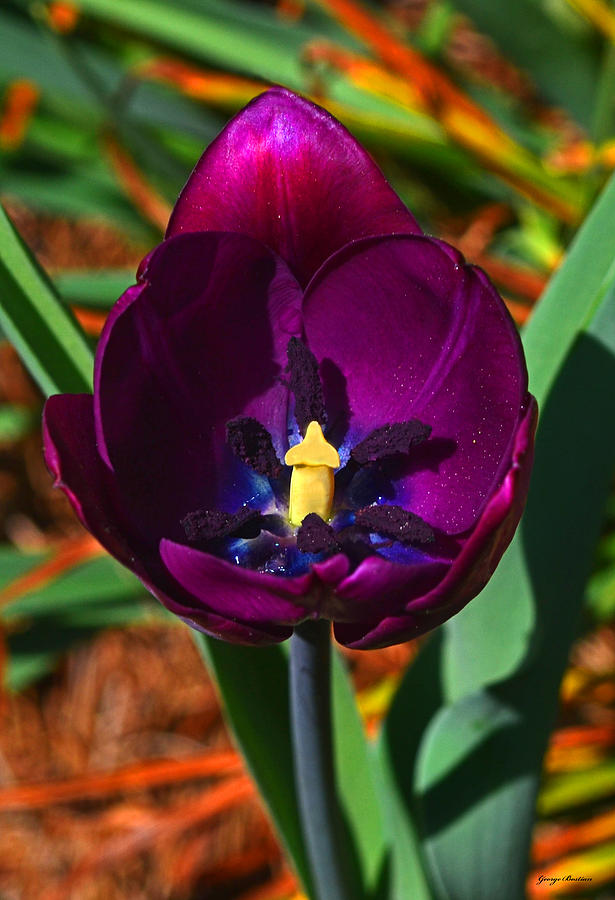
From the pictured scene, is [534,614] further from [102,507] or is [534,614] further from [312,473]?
[102,507]

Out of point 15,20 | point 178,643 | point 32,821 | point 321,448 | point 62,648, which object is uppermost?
point 321,448

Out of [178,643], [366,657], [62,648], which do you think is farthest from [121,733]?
[366,657]

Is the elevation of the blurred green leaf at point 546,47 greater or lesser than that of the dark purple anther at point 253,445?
greater

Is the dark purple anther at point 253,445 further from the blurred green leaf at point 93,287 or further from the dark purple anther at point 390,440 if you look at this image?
the blurred green leaf at point 93,287

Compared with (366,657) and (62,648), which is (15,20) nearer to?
(62,648)

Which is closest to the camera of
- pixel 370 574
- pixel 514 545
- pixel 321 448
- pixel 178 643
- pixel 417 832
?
pixel 370 574
